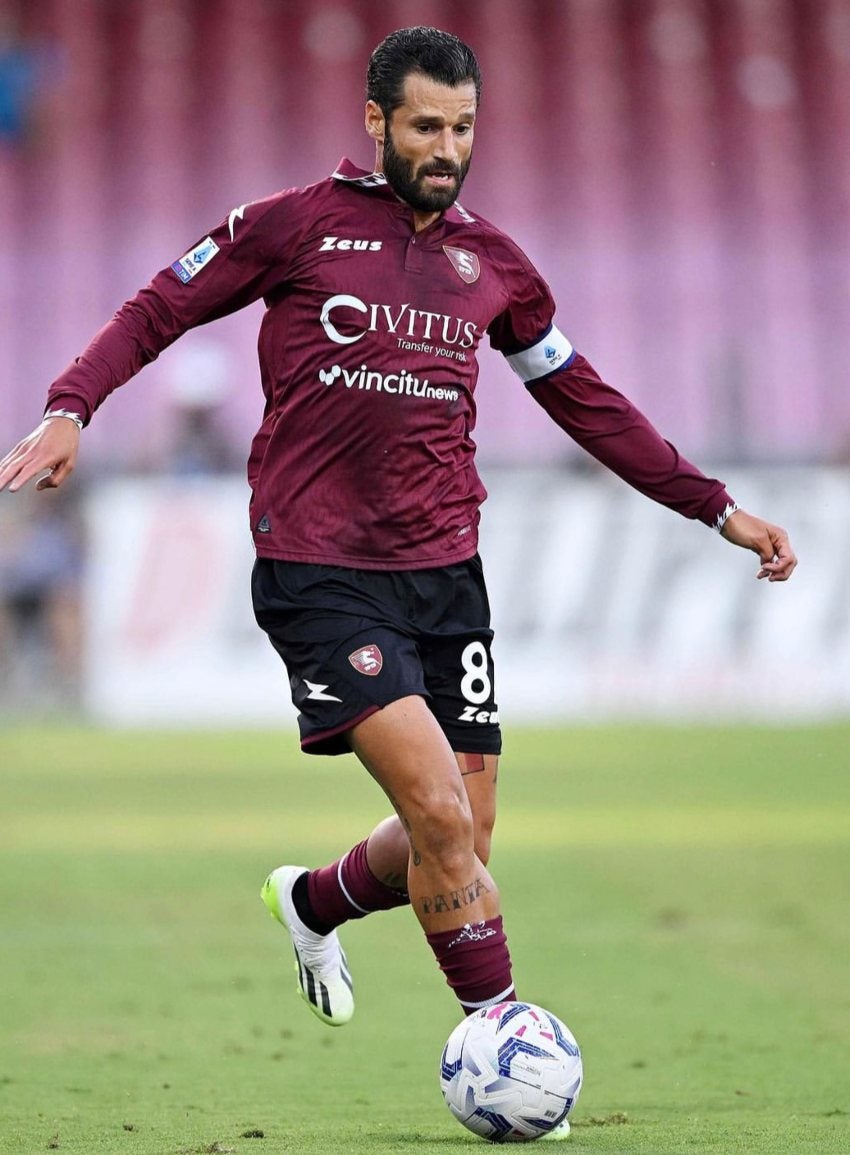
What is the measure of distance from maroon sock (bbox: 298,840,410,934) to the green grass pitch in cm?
43

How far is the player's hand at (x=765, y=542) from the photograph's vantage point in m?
5.36

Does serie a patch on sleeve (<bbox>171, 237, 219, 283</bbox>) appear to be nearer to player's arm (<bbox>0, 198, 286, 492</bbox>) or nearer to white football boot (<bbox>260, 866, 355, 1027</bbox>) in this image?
player's arm (<bbox>0, 198, 286, 492</bbox>)

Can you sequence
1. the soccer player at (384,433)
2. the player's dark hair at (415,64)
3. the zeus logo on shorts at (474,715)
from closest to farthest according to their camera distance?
the soccer player at (384,433) < the player's dark hair at (415,64) < the zeus logo on shorts at (474,715)

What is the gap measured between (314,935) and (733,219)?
18987 mm

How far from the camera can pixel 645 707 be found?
1688 centimetres

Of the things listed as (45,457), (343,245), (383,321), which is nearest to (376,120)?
(343,245)

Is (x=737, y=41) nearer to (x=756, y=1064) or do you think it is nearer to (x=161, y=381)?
(x=161, y=381)

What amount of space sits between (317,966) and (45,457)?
76.4 inches

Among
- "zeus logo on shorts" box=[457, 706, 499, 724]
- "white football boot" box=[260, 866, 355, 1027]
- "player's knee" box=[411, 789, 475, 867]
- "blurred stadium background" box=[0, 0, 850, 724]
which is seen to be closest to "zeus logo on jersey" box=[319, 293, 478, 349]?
"zeus logo on shorts" box=[457, 706, 499, 724]

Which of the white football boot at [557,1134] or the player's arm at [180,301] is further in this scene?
the player's arm at [180,301]

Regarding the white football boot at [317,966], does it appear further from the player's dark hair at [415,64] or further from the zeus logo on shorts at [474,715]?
the player's dark hair at [415,64]

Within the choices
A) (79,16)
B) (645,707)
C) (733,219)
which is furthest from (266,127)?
(645,707)

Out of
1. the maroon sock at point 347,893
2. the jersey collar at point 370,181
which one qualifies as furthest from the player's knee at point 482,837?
the jersey collar at point 370,181

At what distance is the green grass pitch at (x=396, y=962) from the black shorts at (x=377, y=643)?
974 millimetres
